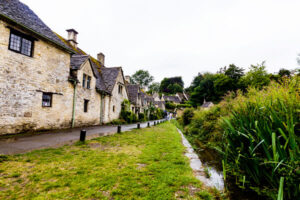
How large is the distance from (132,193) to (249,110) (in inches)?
128

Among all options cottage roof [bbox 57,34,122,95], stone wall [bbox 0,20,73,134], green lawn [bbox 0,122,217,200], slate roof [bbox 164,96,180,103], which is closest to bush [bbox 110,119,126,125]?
cottage roof [bbox 57,34,122,95]

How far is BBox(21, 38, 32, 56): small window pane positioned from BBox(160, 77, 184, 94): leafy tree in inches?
3022

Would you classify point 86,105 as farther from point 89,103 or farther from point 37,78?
point 37,78

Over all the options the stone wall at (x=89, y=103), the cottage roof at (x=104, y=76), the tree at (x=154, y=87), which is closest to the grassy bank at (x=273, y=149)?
the stone wall at (x=89, y=103)

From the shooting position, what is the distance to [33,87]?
29.5ft

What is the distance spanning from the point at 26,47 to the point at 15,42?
23.0 inches

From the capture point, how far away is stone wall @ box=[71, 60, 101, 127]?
41.6 feet

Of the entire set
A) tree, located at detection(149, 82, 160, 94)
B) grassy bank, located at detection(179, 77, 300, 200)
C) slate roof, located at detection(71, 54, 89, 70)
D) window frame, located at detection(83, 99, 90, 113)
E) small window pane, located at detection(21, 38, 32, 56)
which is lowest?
grassy bank, located at detection(179, 77, 300, 200)

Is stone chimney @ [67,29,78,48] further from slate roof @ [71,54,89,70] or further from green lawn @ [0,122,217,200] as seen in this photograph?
green lawn @ [0,122,217,200]

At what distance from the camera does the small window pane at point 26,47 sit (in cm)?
862

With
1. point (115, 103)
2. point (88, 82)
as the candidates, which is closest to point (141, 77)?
point (115, 103)

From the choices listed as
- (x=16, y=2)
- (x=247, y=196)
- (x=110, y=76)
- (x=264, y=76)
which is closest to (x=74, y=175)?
(x=247, y=196)

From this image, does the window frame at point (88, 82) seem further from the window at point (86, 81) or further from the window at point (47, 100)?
the window at point (47, 100)

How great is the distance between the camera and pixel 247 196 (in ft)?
8.79
